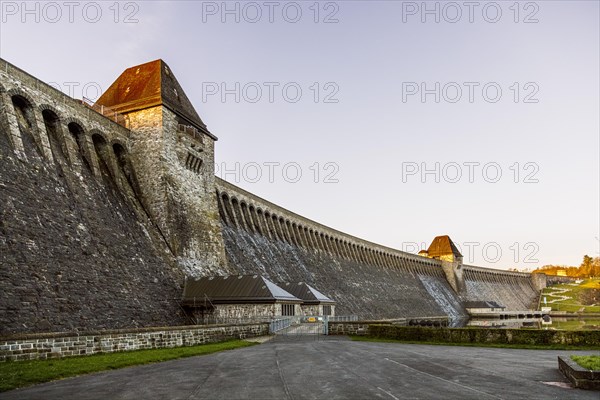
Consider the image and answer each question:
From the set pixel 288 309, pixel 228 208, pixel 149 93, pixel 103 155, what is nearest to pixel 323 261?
pixel 228 208

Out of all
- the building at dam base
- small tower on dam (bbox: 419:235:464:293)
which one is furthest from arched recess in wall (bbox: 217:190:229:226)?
small tower on dam (bbox: 419:235:464:293)

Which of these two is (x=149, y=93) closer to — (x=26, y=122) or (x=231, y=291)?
(x=26, y=122)

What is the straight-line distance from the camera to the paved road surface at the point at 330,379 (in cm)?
984

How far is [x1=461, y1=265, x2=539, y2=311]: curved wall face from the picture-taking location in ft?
362

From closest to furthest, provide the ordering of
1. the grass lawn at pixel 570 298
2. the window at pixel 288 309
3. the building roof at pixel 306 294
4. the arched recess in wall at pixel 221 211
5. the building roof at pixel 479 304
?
the window at pixel 288 309, the building roof at pixel 306 294, the arched recess in wall at pixel 221 211, the building roof at pixel 479 304, the grass lawn at pixel 570 298

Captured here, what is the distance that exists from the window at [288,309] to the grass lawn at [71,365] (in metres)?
11.2

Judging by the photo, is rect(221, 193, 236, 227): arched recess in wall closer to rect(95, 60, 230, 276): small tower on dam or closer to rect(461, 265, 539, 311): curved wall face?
rect(95, 60, 230, 276): small tower on dam

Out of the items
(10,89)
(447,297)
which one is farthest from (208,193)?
(447,297)

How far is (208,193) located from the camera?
35719mm

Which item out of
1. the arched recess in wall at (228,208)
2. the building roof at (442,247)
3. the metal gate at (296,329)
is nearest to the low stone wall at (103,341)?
the metal gate at (296,329)

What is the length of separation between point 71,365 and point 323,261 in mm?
47680

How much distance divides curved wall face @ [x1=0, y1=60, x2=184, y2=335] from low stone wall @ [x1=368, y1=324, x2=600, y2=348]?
11456 mm

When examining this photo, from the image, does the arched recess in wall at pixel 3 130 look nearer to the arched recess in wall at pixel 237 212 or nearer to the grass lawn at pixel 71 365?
the grass lawn at pixel 71 365

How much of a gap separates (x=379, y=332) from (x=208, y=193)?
16.2 m
